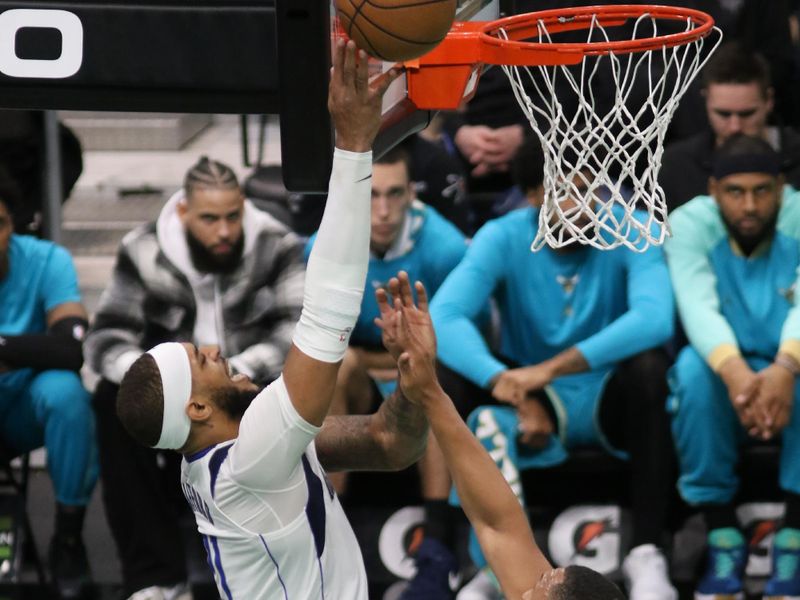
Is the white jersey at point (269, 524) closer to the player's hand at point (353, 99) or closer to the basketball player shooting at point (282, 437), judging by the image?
the basketball player shooting at point (282, 437)

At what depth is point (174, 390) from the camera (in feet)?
11.9

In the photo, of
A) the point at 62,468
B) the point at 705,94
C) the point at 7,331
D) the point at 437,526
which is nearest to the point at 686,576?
the point at 437,526

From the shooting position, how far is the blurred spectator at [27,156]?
271 inches

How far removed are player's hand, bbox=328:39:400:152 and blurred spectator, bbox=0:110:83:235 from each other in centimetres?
402

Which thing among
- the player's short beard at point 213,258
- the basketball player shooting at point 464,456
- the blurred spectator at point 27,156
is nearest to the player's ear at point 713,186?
the player's short beard at point 213,258

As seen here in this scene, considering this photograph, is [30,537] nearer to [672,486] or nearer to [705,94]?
[672,486]

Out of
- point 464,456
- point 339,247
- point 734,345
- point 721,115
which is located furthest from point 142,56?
point 721,115

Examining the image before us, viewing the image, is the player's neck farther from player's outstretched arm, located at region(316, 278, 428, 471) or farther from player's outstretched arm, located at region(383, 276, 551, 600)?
player's outstretched arm, located at region(383, 276, 551, 600)

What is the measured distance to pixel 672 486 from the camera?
6.00 m

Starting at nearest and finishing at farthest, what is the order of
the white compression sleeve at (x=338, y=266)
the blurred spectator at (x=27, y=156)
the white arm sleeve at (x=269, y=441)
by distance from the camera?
the white compression sleeve at (x=338, y=266)
the white arm sleeve at (x=269, y=441)
the blurred spectator at (x=27, y=156)

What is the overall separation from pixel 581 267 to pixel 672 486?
3.06 ft

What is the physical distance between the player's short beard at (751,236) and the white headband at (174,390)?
2896 millimetres

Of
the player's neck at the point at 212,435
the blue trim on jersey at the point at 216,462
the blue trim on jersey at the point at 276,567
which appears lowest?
the blue trim on jersey at the point at 276,567

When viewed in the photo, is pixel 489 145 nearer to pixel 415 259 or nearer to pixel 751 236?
pixel 415 259
